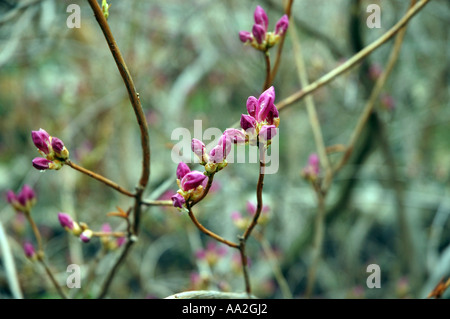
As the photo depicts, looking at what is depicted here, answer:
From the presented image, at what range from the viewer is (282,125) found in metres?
3.10

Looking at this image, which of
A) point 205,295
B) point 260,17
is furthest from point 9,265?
point 260,17

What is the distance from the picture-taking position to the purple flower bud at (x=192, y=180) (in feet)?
2.19

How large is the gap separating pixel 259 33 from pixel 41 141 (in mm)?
510

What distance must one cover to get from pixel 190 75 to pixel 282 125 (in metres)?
0.85

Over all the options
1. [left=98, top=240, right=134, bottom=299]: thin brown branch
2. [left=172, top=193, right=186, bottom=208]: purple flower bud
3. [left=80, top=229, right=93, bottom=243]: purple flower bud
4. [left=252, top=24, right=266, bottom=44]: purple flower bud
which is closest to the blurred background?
[left=98, top=240, right=134, bottom=299]: thin brown branch

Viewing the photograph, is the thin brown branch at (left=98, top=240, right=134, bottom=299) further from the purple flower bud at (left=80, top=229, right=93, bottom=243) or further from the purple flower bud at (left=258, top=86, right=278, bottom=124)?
the purple flower bud at (left=258, top=86, right=278, bottom=124)

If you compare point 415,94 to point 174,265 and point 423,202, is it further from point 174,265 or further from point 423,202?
point 174,265

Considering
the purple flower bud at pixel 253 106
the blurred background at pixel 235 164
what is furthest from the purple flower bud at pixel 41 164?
the blurred background at pixel 235 164

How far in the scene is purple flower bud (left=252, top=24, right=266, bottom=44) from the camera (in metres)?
0.86

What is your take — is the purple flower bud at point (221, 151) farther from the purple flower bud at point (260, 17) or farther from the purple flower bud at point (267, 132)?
the purple flower bud at point (260, 17)

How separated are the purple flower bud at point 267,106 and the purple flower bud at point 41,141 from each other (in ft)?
1.32

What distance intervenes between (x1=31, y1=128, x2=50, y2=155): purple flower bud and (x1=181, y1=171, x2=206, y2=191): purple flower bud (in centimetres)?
27

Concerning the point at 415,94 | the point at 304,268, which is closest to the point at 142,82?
→ the point at 304,268

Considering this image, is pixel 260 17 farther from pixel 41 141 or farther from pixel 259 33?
pixel 41 141
